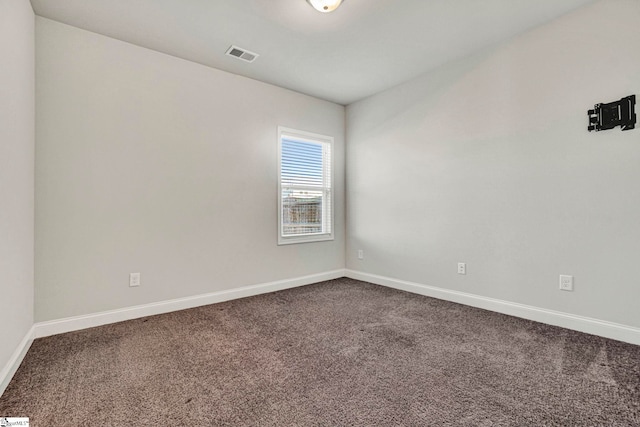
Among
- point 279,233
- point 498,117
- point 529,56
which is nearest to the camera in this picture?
point 529,56

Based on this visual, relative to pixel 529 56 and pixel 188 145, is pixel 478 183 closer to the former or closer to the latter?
pixel 529 56

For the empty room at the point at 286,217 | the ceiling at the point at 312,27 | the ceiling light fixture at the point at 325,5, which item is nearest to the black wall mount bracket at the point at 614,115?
the empty room at the point at 286,217

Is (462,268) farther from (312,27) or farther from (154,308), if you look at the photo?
(154,308)

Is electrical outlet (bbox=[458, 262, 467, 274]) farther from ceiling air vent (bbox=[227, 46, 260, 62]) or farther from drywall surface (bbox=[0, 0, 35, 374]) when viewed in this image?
drywall surface (bbox=[0, 0, 35, 374])

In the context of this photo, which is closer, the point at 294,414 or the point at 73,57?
the point at 294,414

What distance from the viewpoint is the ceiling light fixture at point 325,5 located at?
232cm

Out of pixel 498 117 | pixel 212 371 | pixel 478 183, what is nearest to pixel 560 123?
pixel 498 117

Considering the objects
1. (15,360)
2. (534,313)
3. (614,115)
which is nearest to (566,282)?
(534,313)

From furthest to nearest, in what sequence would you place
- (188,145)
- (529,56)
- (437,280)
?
(437,280), (188,145), (529,56)

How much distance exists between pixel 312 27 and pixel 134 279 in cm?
288

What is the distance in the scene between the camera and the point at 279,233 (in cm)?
399

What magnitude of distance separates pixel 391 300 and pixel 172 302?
2358mm

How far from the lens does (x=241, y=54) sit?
3166 mm

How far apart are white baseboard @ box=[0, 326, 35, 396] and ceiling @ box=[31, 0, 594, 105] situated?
256 cm
